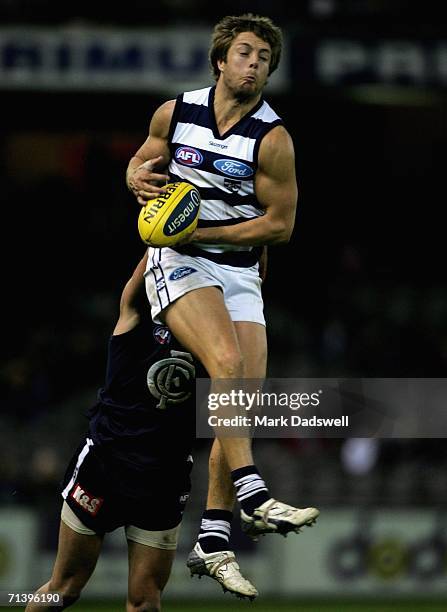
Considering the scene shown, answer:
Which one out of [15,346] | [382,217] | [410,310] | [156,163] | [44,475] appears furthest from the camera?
[382,217]

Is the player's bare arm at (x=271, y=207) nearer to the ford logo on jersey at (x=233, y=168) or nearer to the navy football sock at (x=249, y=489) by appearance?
the ford logo on jersey at (x=233, y=168)

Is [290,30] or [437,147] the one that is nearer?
[290,30]

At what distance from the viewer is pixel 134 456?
6.62m

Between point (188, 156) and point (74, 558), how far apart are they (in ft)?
7.10

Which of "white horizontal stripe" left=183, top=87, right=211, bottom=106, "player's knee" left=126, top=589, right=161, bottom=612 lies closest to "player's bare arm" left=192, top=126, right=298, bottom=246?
"white horizontal stripe" left=183, top=87, right=211, bottom=106

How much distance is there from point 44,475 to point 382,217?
252 inches

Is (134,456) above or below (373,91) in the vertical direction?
below

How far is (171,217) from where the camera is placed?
18.9 feet

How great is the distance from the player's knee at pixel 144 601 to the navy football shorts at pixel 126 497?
34 centimetres

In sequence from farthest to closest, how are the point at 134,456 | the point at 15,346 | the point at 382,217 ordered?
1. the point at 382,217
2. the point at 15,346
3. the point at 134,456

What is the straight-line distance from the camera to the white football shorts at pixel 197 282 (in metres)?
6.00

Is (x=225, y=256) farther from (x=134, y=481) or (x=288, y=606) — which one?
(x=288, y=606)

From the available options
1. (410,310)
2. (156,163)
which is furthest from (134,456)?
(410,310)

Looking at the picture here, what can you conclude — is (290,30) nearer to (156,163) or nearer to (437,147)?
(437,147)
